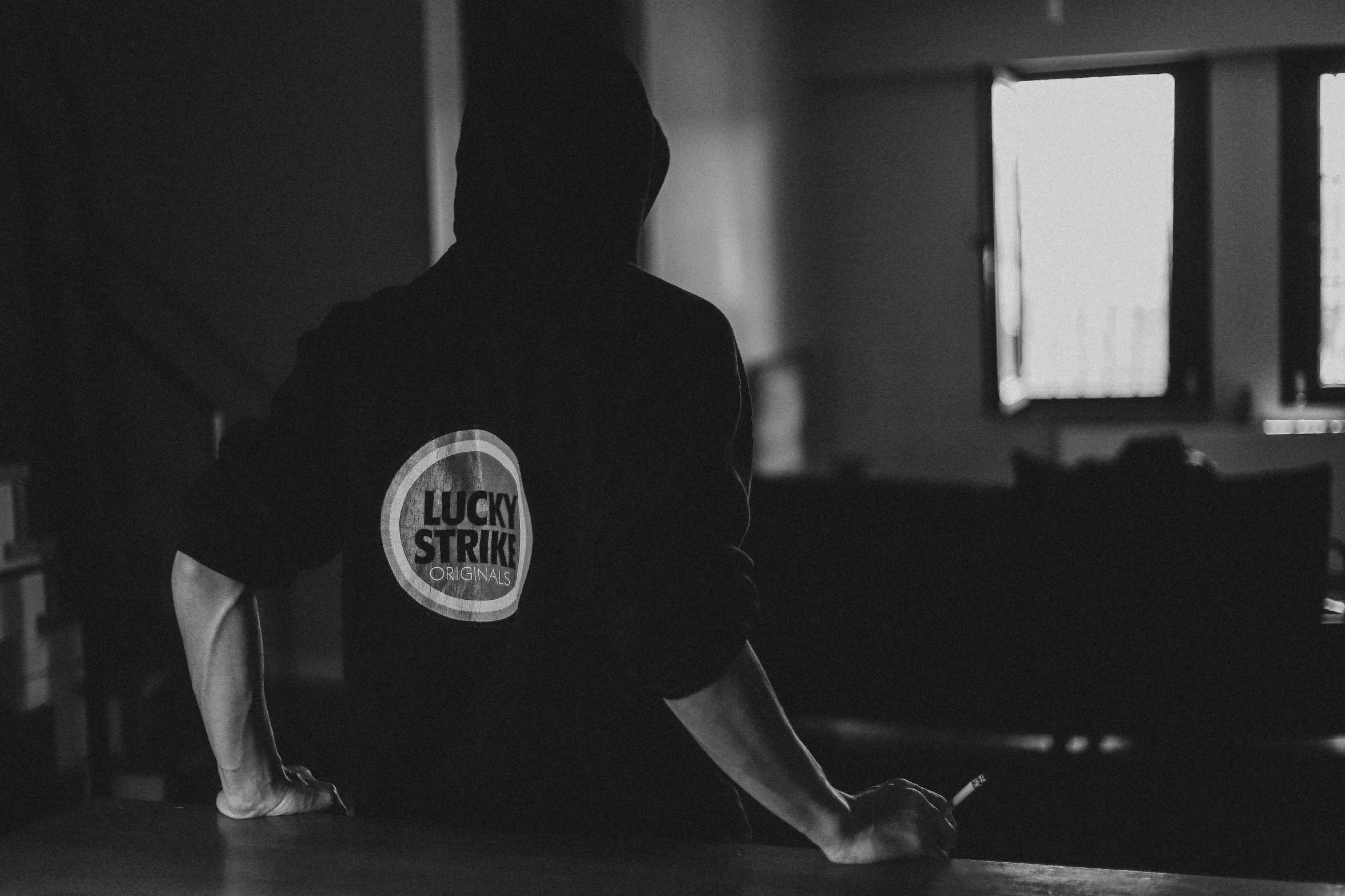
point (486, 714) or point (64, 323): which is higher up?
point (64, 323)

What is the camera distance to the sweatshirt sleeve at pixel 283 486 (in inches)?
43.3

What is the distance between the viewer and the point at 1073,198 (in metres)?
6.82

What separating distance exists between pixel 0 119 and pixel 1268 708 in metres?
3.39

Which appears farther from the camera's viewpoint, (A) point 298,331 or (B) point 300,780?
(A) point 298,331

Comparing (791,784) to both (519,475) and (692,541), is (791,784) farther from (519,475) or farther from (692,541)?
(519,475)

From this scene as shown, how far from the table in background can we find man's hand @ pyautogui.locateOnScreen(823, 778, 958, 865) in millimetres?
11

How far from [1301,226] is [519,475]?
6.33 metres

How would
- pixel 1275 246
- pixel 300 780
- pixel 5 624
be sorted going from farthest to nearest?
1. pixel 1275 246
2. pixel 5 624
3. pixel 300 780

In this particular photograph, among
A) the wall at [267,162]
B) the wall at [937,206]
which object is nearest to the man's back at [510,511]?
the wall at [267,162]

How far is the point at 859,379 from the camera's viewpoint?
287 inches

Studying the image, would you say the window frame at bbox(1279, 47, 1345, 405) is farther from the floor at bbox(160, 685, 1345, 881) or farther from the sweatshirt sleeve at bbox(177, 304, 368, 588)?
the sweatshirt sleeve at bbox(177, 304, 368, 588)

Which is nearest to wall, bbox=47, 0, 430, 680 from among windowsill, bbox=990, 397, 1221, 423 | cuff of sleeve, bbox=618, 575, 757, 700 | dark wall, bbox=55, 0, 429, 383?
dark wall, bbox=55, 0, 429, 383

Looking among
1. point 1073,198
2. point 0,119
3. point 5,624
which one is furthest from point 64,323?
point 1073,198

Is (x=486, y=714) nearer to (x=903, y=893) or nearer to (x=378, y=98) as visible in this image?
(x=903, y=893)
